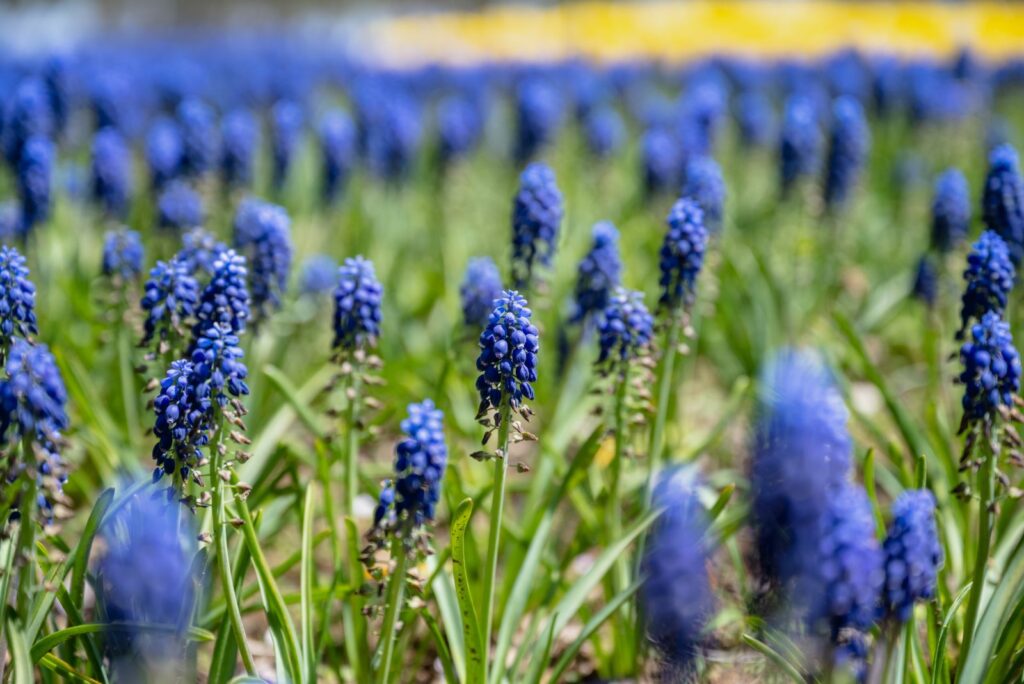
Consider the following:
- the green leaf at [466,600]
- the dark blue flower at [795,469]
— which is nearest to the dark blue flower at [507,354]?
the green leaf at [466,600]

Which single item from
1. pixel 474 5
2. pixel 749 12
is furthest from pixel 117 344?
pixel 474 5

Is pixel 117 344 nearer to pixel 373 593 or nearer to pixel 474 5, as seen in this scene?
pixel 373 593

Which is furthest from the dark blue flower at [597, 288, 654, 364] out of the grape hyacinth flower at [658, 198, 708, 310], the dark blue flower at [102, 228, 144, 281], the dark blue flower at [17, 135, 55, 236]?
the dark blue flower at [17, 135, 55, 236]

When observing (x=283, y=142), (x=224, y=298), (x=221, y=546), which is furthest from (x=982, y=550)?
(x=283, y=142)

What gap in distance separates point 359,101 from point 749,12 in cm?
1224

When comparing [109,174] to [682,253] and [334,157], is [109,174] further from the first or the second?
[682,253]

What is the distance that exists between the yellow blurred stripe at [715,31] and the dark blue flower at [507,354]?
14.0 metres

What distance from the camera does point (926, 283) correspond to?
19.9 ft

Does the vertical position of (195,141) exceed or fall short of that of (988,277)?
it exceeds it

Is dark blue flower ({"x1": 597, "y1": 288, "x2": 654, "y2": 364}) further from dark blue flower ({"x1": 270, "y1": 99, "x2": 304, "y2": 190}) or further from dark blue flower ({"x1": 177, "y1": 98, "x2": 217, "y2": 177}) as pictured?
dark blue flower ({"x1": 270, "y1": 99, "x2": 304, "y2": 190})

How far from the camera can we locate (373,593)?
3594 millimetres

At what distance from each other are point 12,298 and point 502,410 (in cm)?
154

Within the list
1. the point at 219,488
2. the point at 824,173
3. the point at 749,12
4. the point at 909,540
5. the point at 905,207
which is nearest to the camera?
the point at 909,540

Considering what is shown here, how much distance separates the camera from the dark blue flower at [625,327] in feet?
13.5
